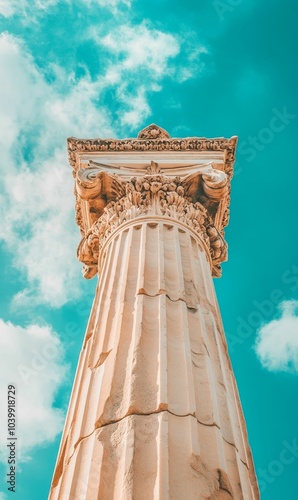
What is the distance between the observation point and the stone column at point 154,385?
8438 mm

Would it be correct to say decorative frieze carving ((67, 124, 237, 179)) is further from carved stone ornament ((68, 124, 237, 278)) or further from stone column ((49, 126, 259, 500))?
stone column ((49, 126, 259, 500))

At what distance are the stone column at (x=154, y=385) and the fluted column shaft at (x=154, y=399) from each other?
2 centimetres

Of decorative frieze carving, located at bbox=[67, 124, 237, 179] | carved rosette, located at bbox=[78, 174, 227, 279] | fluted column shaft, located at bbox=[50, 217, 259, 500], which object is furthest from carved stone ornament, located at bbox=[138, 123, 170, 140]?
fluted column shaft, located at bbox=[50, 217, 259, 500]

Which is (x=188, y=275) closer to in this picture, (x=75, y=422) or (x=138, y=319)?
(x=138, y=319)

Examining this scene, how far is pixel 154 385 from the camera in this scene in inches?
394

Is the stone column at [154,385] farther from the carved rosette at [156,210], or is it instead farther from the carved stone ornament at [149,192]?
the carved stone ornament at [149,192]

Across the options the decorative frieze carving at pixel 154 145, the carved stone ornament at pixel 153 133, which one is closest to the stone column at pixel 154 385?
the decorative frieze carving at pixel 154 145

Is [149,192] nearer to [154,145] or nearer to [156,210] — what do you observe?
[156,210]

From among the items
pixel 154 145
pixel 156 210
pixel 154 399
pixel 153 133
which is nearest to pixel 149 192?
pixel 156 210

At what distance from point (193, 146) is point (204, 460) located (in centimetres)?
1383

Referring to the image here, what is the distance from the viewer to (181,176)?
1908 cm

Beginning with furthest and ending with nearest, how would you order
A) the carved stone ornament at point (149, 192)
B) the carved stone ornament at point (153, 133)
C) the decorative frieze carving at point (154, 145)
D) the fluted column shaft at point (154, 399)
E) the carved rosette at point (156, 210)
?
the carved stone ornament at point (153, 133)
the decorative frieze carving at point (154, 145)
the carved stone ornament at point (149, 192)
the carved rosette at point (156, 210)
the fluted column shaft at point (154, 399)

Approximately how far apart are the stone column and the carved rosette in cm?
14

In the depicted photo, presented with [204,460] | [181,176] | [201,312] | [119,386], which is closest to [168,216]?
[181,176]
